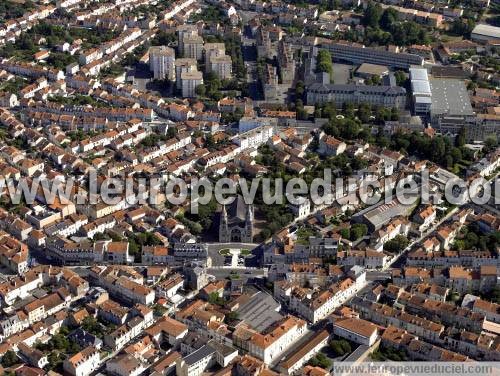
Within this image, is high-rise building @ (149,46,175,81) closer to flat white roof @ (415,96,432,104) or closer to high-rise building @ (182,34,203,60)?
high-rise building @ (182,34,203,60)

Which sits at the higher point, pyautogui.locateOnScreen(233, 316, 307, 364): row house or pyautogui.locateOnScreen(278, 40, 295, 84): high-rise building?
pyautogui.locateOnScreen(278, 40, 295, 84): high-rise building

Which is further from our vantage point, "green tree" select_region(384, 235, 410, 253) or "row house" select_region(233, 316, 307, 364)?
"green tree" select_region(384, 235, 410, 253)

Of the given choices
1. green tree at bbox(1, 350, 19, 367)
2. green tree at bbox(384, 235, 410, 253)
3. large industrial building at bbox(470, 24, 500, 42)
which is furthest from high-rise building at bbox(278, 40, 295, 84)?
green tree at bbox(1, 350, 19, 367)

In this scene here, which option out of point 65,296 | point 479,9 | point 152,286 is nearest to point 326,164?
point 152,286

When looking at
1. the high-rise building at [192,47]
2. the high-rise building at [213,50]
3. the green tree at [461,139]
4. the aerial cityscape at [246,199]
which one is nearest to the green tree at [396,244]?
the aerial cityscape at [246,199]

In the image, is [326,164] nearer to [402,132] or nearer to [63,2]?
[402,132]

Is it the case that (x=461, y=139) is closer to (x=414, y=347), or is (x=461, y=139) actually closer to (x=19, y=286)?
(x=414, y=347)

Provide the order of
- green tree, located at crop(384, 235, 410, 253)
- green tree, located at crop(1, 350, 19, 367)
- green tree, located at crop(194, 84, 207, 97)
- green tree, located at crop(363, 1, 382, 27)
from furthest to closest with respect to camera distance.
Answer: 1. green tree, located at crop(363, 1, 382, 27)
2. green tree, located at crop(194, 84, 207, 97)
3. green tree, located at crop(384, 235, 410, 253)
4. green tree, located at crop(1, 350, 19, 367)
